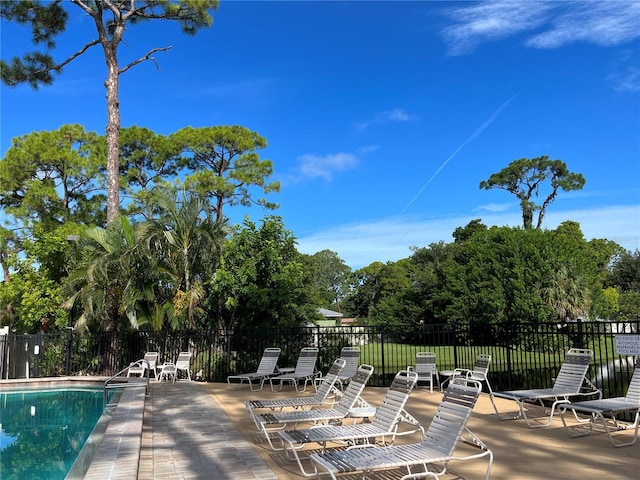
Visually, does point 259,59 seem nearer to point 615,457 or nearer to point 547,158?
point 615,457

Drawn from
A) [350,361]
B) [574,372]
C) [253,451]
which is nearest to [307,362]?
[350,361]

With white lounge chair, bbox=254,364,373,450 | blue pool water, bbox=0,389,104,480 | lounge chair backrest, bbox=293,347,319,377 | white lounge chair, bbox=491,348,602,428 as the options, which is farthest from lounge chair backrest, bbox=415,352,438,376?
blue pool water, bbox=0,389,104,480

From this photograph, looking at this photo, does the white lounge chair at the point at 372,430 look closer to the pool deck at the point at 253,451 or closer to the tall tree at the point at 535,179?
the pool deck at the point at 253,451

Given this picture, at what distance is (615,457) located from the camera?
5.81 meters

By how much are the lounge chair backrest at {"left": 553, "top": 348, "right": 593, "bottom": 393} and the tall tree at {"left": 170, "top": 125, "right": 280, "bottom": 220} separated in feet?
80.0

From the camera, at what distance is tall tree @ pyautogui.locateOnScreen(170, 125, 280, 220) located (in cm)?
3095

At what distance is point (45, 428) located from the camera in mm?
10219

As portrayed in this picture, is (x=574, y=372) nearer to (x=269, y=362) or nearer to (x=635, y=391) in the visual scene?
(x=635, y=391)

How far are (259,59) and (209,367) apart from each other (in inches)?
514

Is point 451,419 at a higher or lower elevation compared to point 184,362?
higher

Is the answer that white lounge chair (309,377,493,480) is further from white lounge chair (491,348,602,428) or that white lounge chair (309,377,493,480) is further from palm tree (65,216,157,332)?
palm tree (65,216,157,332)

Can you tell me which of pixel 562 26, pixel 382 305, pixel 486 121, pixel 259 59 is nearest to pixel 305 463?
pixel 562 26

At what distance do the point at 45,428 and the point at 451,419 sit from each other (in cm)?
894

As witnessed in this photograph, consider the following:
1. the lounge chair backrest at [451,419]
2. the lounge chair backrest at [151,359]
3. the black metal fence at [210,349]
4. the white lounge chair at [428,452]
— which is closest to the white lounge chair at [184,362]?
the black metal fence at [210,349]
